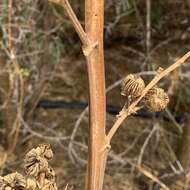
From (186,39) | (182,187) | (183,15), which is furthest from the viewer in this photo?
(186,39)

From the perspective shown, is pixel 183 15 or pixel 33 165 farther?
pixel 183 15

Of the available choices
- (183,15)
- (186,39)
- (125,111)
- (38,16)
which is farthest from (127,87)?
(186,39)

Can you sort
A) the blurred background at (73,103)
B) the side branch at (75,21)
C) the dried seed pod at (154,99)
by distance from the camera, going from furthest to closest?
1. the blurred background at (73,103)
2. the dried seed pod at (154,99)
3. the side branch at (75,21)

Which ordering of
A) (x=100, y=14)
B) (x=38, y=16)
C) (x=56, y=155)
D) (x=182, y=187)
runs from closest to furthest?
(x=100, y=14) → (x=182, y=187) → (x=38, y=16) → (x=56, y=155)

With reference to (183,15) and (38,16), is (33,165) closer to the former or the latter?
(38,16)

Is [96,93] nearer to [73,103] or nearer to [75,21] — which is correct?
[75,21]

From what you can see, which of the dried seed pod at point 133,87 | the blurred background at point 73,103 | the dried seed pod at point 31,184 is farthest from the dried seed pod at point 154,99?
the blurred background at point 73,103

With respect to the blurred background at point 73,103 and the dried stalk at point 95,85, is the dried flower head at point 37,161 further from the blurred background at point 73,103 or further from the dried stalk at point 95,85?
the blurred background at point 73,103
